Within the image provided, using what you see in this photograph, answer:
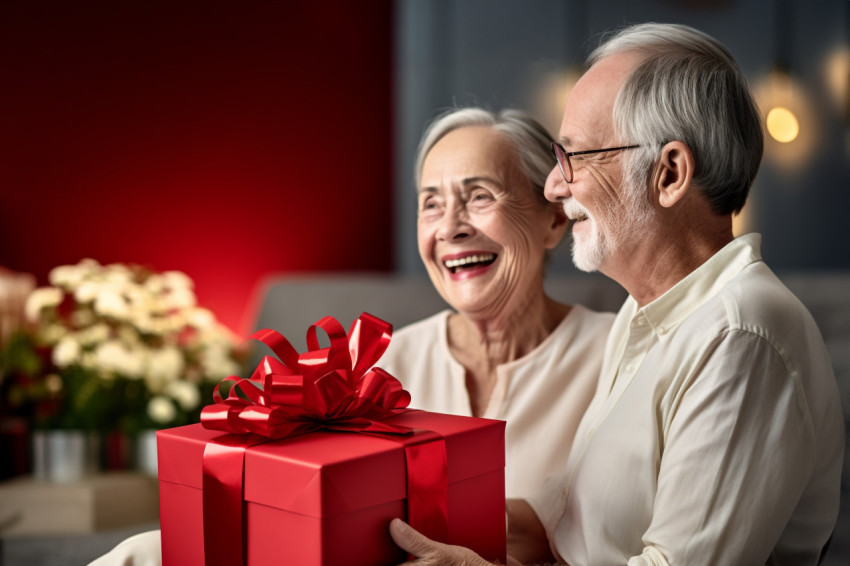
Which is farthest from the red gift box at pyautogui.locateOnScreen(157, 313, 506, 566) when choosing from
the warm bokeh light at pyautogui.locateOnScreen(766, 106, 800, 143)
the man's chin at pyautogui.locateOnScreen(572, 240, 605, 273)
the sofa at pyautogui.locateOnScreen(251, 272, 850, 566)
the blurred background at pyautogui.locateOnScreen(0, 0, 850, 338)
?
the warm bokeh light at pyautogui.locateOnScreen(766, 106, 800, 143)

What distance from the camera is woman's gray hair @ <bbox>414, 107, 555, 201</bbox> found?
4.86 feet

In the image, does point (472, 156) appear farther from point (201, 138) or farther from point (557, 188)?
point (201, 138)

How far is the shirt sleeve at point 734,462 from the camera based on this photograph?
93cm

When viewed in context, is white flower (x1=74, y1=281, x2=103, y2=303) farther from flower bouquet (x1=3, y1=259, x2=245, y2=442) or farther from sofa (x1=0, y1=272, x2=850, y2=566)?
sofa (x1=0, y1=272, x2=850, y2=566)

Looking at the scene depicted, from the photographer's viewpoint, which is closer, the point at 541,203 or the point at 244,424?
the point at 244,424

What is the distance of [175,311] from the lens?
10.4 feet

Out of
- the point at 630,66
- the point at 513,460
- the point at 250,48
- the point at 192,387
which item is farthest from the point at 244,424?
the point at 250,48

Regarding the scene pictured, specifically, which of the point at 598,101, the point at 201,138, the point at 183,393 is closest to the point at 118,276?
the point at 183,393

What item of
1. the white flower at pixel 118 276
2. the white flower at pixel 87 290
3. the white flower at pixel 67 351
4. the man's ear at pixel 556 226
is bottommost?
the white flower at pixel 67 351

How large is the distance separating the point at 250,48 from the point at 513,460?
8.21 feet

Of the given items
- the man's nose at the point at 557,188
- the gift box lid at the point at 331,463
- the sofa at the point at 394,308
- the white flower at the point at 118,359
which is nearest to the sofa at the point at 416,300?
the sofa at the point at 394,308

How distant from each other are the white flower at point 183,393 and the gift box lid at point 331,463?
58.6 inches

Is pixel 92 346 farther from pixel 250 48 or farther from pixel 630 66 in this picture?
pixel 630 66

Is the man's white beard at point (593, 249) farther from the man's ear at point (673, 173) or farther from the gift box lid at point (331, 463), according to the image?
the gift box lid at point (331, 463)
